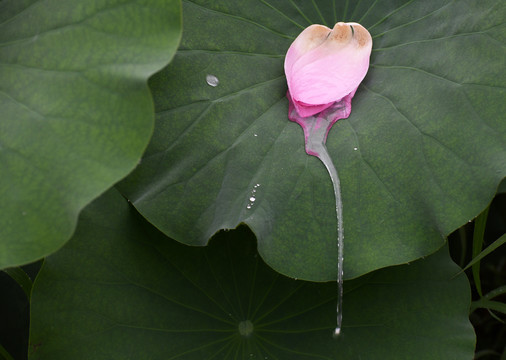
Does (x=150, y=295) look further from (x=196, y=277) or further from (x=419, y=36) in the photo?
(x=419, y=36)

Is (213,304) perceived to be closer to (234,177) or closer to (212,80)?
(234,177)

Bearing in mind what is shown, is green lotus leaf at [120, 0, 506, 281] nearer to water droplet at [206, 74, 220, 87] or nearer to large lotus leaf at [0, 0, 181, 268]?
water droplet at [206, 74, 220, 87]

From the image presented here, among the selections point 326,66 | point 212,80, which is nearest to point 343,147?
point 326,66

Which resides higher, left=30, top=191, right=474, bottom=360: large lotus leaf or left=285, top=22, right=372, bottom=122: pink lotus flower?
left=285, top=22, right=372, bottom=122: pink lotus flower

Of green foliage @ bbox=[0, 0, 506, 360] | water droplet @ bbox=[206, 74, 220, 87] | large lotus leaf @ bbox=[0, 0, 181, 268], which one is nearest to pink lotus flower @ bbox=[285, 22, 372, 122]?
green foliage @ bbox=[0, 0, 506, 360]

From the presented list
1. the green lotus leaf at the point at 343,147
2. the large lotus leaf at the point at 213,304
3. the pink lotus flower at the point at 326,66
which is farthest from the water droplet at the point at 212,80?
the large lotus leaf at the point at 213,304

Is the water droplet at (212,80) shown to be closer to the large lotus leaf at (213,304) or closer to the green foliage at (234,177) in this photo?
the green foliage at (234,177)
